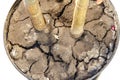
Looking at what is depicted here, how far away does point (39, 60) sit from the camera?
1.18m

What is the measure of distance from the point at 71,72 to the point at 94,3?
29cm

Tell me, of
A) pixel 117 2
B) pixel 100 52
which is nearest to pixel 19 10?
pixel 100 52

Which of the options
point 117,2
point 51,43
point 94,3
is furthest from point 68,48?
point 117,2

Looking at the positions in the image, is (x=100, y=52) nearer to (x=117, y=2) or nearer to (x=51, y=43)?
(x=51, y=43)

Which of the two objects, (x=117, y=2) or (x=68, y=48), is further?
(x=117, y=2)

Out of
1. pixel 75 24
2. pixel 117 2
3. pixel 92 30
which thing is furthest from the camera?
pixel 117 2

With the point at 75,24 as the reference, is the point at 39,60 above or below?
below

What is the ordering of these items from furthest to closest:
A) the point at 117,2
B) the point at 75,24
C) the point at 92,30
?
the point at 117,2 → the point at 92,30 → the point at 75,24

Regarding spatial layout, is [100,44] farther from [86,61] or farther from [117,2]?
[117,2]

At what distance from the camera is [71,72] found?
1.16 m

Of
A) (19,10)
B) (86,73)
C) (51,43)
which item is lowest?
(86,73)

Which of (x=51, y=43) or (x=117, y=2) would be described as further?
(x=117, y=2)

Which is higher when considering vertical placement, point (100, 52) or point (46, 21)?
point (46, 21)

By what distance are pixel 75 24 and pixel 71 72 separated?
0.19 metres
